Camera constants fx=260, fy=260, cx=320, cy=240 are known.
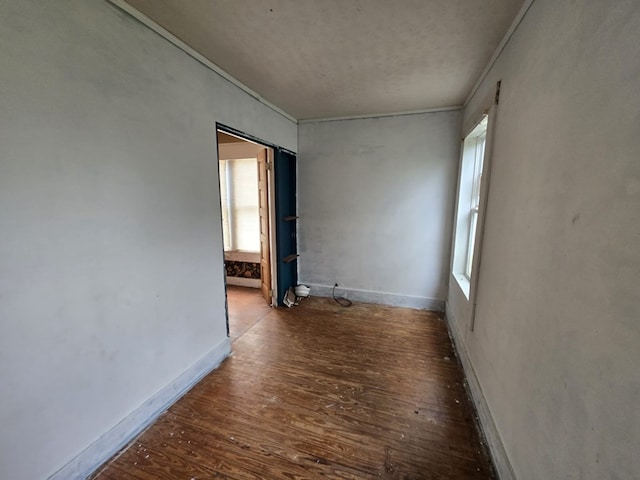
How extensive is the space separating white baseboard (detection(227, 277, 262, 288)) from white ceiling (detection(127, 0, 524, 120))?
2.88 meters

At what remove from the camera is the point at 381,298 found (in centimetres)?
371

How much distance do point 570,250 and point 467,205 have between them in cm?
219

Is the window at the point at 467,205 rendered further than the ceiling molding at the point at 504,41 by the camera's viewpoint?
Yes

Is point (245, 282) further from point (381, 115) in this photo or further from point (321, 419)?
point (381, 115)

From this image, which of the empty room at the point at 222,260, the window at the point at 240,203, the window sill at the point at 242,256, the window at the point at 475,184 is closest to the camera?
the empty room at the point at 222,260

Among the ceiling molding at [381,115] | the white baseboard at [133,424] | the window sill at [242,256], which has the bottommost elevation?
the white baseboard at [133,424]

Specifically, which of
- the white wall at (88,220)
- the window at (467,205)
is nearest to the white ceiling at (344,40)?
the white wall at (88,220)

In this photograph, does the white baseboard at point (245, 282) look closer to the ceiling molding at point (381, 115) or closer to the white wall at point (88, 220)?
the white wall at point (88, 220)

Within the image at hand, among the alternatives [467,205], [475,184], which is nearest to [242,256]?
[467,205]

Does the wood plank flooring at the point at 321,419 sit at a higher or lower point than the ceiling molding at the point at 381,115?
lower

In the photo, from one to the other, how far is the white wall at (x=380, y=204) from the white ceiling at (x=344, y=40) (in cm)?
71

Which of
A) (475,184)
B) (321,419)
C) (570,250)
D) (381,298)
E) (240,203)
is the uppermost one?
(475,184)

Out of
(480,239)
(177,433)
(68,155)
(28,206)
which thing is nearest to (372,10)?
(480,239)

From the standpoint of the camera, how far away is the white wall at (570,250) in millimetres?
699
